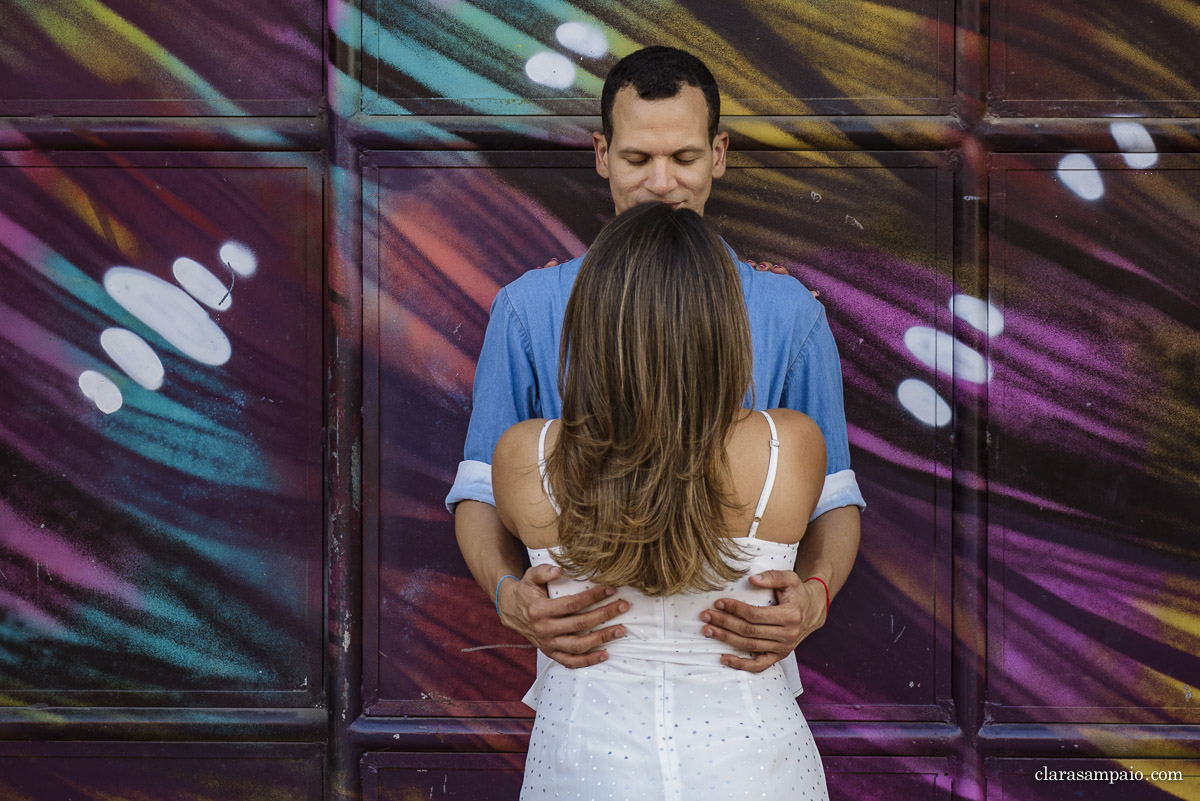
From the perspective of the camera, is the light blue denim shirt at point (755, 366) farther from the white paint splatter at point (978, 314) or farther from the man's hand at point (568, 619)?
the white paint splatter at point (978, 314)

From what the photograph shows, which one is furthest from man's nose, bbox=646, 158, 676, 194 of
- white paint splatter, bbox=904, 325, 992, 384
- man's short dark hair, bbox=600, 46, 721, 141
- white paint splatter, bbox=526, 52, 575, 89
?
white paint splatter, bbox=904, 325, 992, 384

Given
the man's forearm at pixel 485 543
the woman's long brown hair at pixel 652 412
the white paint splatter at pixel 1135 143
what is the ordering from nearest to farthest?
1. the woman's long brown hair at pixel 652 412
2. the man's forearm at pixel 485 543
3. the white paint splatter at pixel 1135 143

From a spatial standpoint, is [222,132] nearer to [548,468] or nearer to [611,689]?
[548,468]

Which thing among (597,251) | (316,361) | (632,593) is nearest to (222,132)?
(316,361)

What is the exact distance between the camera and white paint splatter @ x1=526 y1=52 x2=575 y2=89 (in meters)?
2.30

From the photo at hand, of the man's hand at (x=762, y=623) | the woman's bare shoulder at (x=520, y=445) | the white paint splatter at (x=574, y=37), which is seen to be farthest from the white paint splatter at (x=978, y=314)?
the woman's bare shoulder at (x=520, y=445)

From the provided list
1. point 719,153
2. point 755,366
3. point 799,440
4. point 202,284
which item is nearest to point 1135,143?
point 719,153

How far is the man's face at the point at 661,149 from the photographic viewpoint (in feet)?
5.67

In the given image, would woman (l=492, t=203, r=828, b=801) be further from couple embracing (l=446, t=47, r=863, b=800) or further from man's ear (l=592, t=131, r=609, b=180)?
man's ear (l=592, t=131, r=609, b=180)

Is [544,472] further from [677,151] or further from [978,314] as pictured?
[978,314]

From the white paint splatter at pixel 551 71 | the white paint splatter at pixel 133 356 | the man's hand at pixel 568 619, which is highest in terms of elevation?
the white paint splatter at pixel 551 71

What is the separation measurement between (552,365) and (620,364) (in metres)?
0.56

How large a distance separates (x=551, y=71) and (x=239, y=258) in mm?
891

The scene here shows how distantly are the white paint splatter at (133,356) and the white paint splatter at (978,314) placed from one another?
1.96 metres
